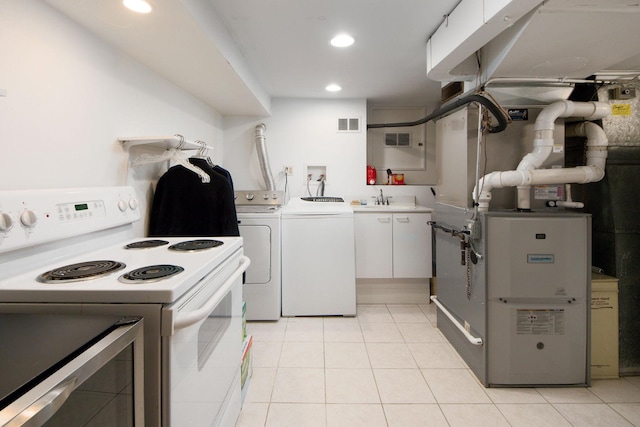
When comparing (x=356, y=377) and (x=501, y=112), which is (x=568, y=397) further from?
(x=501, y=112)

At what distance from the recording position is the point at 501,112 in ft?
6.05

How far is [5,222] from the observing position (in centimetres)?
96

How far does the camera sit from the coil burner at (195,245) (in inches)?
52.4

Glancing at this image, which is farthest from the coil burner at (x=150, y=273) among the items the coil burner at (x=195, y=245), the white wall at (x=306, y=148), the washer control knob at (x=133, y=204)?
the white wall at (x=306, y=148)

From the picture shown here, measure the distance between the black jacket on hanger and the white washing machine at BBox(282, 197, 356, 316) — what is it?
2.59ft

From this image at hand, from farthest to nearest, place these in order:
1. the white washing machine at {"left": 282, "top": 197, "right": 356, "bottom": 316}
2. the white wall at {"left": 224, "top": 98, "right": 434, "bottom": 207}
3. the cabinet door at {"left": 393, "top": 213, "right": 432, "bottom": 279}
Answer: the white wall at {"left": 224, "top": 98, "right": 434, "bottom": 207} → the cabinet door at {"left": 393, "top": 213, "right": 432, "bottom": 279} → the white washing machine at {"left": 282, "top": 197, "right": 356, "bottom": 316}

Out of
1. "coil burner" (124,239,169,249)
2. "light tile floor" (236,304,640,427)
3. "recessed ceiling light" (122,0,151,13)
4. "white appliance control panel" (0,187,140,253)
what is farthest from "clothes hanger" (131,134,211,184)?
"light tile floor" (236,304,640,427)

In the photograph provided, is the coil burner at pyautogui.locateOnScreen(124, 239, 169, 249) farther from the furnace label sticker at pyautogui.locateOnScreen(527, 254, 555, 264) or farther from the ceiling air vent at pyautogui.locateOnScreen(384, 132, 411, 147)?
the ceiling air vent at pyautogui.locateOnScreen(384, 132, 411, 147)

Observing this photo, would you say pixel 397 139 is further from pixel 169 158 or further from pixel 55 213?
pixel 55 213

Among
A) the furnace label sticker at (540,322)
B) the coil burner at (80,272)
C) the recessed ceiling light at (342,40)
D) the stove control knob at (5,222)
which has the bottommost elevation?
the furnace label sticker at (540,322)

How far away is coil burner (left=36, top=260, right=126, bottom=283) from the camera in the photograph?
0.90 m

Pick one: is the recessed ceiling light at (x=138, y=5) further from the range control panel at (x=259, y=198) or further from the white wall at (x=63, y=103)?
the range control panel at (x=259, y=198)

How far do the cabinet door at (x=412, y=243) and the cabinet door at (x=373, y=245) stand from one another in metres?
0.07

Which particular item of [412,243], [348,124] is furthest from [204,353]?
[348,124]
